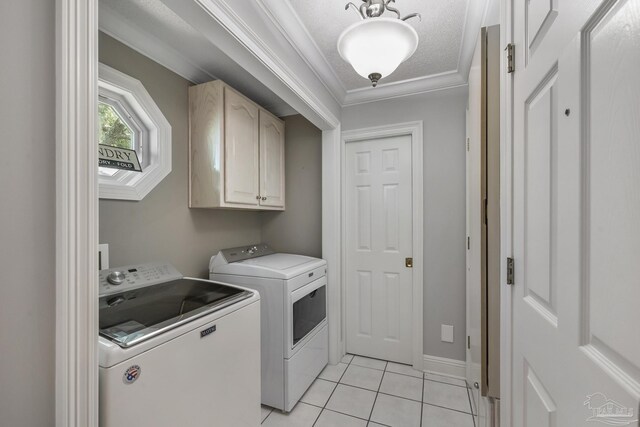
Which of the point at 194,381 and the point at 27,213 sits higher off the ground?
the point at 27,213

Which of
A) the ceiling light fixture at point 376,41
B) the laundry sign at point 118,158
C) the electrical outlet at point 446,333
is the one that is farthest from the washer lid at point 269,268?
the ceiling light fixture at point 376,41

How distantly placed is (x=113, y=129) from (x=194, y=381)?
147cm

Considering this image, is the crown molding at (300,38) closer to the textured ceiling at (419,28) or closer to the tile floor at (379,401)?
the textured ceiling at (419,28)

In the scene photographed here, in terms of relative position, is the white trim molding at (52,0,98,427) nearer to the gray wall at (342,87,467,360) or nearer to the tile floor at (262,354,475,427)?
the tile floor at (262,354,475,427)

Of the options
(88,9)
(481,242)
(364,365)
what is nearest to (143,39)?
(88,9)

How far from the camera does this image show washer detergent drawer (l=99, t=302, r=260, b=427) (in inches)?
34.9

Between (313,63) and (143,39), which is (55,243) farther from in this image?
(313,63)

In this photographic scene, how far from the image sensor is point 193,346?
45.2 inches

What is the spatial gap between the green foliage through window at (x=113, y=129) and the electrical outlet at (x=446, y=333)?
2683 mm

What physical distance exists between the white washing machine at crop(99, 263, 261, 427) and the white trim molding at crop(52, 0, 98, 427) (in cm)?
21

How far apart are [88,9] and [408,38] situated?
3.53 feet

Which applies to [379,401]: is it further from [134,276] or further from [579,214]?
[579,214]

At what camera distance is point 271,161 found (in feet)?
7.93

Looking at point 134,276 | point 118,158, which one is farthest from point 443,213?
point 118,158
